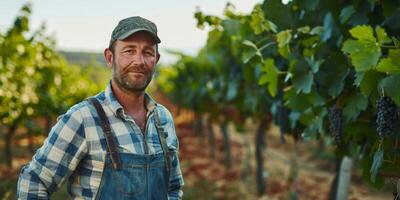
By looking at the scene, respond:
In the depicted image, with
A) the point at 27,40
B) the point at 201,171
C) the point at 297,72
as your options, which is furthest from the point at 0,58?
the point at 297,72

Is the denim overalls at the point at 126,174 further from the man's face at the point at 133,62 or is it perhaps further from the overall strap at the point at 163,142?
the man's face at the point at 133,62

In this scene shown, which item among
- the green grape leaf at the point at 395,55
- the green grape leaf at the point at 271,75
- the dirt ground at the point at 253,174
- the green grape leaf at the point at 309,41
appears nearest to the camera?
the green grape leaf at the point at 395,55

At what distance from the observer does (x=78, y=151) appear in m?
2.37

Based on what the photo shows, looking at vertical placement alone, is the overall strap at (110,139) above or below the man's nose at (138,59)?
below

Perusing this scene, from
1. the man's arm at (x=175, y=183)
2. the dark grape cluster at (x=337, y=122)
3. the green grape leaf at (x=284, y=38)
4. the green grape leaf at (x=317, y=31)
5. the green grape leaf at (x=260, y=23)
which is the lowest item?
the man's arm at (x=175, y=183)

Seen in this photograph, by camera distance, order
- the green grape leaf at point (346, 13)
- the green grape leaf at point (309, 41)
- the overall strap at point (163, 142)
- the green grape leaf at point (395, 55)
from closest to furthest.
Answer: the green grape leaf at point (395, 55), the overall strap at point (163, 142), the green grape leaf at point (346, 13), the green grape leaf at point (309, 41)

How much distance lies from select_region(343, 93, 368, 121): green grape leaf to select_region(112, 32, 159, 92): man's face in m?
1.58

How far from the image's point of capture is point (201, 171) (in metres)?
15.7

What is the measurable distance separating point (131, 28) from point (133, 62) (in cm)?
19

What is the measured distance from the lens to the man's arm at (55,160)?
2.29 metres

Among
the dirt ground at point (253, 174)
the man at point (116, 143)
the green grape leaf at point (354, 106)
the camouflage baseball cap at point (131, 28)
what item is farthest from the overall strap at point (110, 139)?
the dirt ground at point (253, 174)

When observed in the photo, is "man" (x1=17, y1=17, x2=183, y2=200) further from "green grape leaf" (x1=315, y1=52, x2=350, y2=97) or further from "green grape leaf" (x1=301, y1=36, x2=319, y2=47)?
"green grape leaf" (x1=301, y1=36, x2=319, y2=47)

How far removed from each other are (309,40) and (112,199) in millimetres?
2140

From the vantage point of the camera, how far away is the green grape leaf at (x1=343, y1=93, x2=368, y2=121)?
3219 mm
